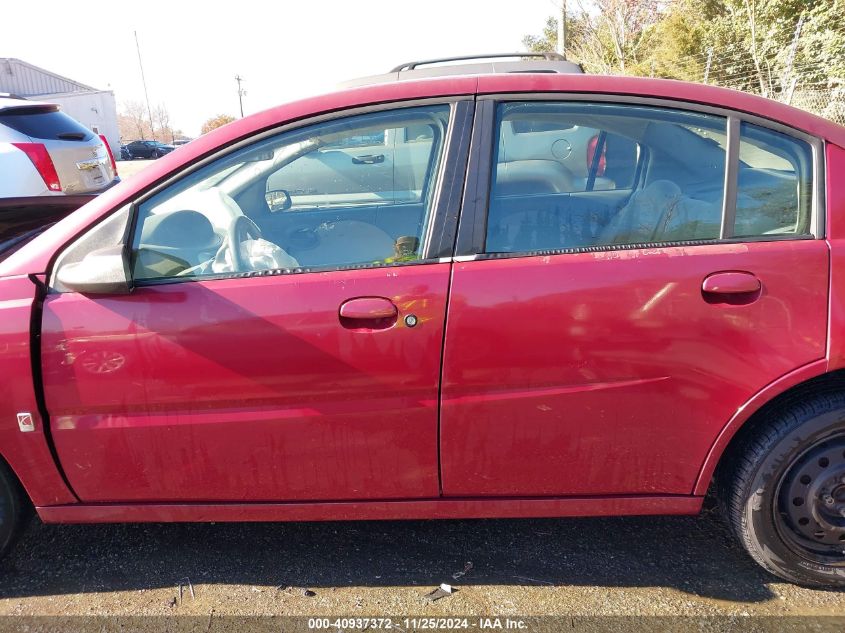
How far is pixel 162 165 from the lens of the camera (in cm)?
204

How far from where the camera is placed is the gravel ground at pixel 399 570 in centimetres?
216

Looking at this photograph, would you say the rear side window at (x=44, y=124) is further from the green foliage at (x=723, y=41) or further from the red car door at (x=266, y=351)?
the green foliage at (x=723, y=41)

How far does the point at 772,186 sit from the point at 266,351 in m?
1.72

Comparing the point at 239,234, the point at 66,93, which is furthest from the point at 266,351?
the point at 66,93

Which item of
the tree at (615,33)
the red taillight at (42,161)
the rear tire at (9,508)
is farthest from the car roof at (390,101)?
the tree at (615,33)

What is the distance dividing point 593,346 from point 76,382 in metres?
1.64

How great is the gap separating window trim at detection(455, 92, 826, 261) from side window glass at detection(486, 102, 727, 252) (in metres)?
0.02

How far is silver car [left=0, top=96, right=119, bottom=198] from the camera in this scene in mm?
4574

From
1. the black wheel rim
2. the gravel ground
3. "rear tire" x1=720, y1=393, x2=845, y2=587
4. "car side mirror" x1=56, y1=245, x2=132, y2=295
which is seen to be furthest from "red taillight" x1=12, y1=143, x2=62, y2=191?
the black wheel rim

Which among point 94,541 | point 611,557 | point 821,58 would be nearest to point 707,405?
point 611,557

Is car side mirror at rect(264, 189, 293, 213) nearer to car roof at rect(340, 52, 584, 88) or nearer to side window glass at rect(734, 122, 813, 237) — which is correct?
side window glass at rect(734, 122, 813, 237)

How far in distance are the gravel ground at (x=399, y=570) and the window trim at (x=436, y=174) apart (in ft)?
3.72

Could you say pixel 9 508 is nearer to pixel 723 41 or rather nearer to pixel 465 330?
pixel 465 330

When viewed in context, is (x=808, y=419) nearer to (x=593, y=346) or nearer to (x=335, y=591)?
(x=593, y=346)
